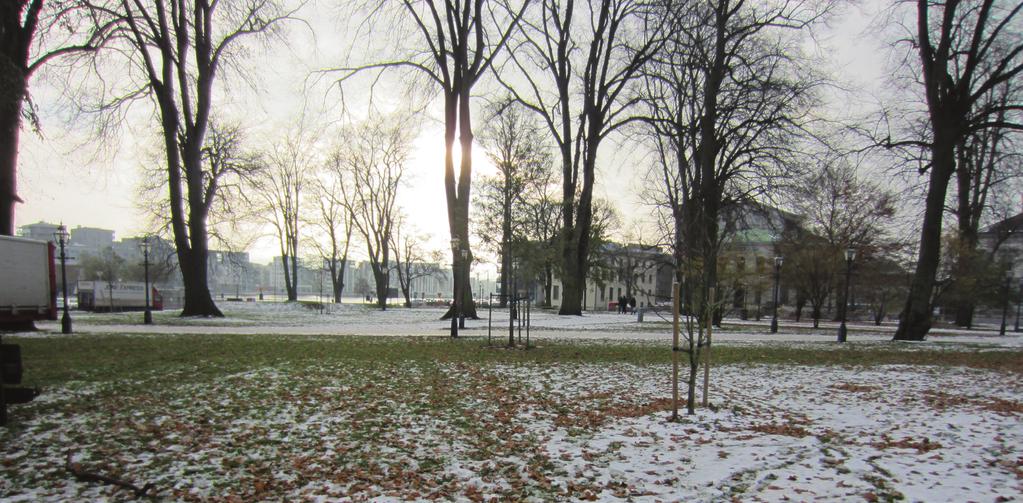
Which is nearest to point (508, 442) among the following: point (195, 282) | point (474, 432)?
point (474, 432)

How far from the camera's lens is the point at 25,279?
13.6m

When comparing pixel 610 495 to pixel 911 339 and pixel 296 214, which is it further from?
pixel 296 214

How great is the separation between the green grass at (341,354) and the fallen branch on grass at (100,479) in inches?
183

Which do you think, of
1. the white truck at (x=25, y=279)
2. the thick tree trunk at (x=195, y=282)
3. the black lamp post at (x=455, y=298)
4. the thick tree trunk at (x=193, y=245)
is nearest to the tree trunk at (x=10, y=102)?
the white truck at (x=25, y=279)

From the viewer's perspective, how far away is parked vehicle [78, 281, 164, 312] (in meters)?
34.7

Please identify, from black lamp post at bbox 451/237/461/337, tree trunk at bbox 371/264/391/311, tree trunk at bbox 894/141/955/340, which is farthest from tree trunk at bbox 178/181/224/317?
tree trunk at bbox 894/141/955/340

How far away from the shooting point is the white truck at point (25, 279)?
13062 mm

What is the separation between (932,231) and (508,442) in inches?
743

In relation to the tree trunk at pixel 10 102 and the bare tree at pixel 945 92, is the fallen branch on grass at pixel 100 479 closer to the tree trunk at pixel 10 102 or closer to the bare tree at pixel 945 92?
the tree trunk at pixel 10 102

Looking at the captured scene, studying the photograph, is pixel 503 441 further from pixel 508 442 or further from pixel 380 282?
pixel 380 282

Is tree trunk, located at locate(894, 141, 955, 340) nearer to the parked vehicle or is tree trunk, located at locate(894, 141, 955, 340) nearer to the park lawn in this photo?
the park lawn

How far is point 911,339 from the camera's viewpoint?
18.4 meters

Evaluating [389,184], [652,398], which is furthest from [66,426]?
[389,184]

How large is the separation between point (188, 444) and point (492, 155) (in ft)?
113
